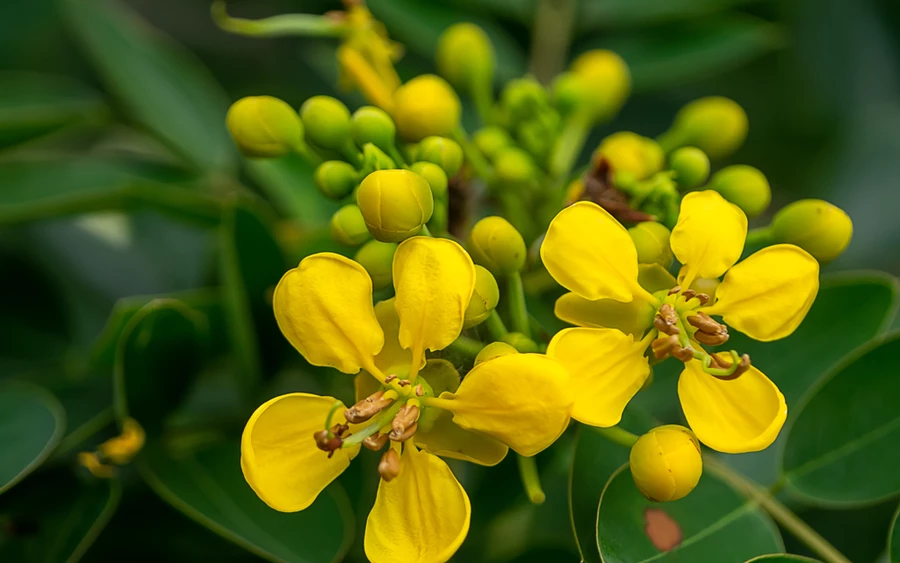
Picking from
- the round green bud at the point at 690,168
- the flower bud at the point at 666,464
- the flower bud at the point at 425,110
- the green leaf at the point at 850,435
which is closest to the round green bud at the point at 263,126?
the flower bud at the point at 425,110

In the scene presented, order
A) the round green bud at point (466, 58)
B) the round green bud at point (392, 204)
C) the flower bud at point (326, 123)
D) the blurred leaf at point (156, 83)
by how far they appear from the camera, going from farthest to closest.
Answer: the blurred leaf at point (156, 83) → the round green bud at point (466, 58) → the flower bud at point (326, 123) → the round green bud at point (392, 204)

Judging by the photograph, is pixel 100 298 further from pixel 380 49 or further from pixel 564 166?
pixel 564 166

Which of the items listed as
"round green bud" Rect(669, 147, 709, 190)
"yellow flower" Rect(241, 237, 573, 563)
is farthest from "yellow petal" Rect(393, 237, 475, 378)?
"round green bud" Rect(669, 147, 709, 190)

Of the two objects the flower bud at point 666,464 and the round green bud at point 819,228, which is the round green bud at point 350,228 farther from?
the round green bud at point 819,228

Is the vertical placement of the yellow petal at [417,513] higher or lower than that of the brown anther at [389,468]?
lower

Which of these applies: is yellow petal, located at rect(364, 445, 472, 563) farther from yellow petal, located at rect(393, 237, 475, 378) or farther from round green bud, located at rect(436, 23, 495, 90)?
round green bud, located at rect(436, 23, 495, 90)

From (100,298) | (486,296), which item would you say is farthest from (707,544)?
(100,298)
